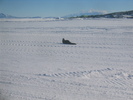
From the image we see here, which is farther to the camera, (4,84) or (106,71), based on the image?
(106,71)

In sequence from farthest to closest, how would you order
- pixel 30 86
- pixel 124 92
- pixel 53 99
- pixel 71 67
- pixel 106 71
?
pixel 71 67 → pixel 106 71 → pixel 30 86 → pixel 124 92 → pixel 53 99

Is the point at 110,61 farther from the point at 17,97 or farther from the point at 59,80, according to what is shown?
the point at 17,97

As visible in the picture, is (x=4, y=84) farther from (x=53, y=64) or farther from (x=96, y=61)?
(x=96, y=61)

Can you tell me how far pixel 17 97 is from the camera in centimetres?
396

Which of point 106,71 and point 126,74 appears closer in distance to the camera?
point 126,74

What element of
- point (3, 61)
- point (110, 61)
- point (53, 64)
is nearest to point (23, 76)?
point (53, 64)

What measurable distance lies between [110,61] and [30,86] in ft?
13.1

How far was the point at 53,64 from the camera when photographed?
6871 millimetres

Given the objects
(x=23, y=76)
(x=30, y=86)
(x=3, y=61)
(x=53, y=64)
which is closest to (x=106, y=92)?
(x=30, y=86)

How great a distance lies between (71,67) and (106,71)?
1371mm

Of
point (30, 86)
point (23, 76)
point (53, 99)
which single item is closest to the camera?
point (53, 99)

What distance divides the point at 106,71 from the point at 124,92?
67.4 inches

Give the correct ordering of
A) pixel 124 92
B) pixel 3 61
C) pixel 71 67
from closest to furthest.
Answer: pixel 124 92 → pixel 71 67 → pixel 3 61

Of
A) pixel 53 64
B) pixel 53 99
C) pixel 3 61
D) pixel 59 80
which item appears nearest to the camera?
pixel 53 99
